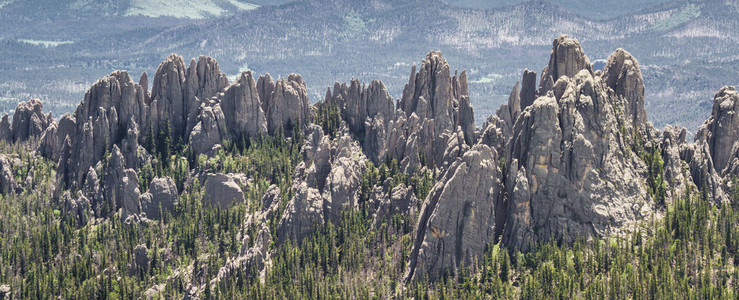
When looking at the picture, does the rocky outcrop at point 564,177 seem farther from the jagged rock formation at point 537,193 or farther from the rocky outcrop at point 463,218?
the rocky outcrop at point 463,218

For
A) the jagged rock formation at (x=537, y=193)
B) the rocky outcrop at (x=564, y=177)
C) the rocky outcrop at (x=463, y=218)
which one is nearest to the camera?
the rocky outcrop at (x=463, y=218)

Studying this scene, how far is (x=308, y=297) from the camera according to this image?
19412cm

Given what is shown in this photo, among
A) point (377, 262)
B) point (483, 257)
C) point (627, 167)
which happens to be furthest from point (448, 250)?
point (627, 167)

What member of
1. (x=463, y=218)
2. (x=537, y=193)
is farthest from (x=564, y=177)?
(x=463, y=218)

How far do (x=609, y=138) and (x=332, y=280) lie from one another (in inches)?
1800

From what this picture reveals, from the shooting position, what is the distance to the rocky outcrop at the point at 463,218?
600 feet

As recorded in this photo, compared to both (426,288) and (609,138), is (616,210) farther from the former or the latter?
(426,288)

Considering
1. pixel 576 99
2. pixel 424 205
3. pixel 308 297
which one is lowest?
pixel 308 297

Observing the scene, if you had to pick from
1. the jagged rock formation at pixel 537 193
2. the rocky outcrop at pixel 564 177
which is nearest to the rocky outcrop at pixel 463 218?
the jagged rock formation at pixel 537 193

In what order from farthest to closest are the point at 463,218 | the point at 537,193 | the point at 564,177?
the point at 537,193
the point at 564,177
the point at 463,218

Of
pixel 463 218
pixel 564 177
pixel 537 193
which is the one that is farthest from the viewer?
pixel 537 193

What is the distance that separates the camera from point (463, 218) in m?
184

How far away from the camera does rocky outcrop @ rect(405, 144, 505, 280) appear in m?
183

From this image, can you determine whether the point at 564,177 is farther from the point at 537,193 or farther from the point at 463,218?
the point at 463,218
